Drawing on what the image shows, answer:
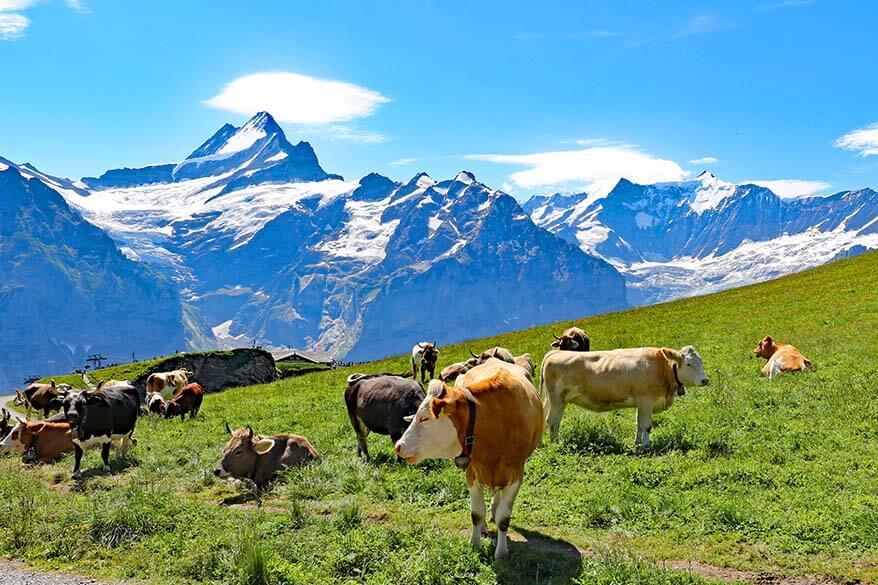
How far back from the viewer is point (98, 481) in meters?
19.0

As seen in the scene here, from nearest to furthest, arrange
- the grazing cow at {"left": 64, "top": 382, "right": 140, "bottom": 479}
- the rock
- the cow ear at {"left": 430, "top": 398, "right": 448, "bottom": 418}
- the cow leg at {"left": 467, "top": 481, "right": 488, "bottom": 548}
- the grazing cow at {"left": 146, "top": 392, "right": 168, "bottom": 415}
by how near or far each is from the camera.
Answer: the cow ear at {"left": 430, "top": 398, "right": 448, "bottom": 418}, the cow leg at {"left": 467, "top": 481, "right": 488, "bottom": 548}, the grazing cow at {"left": 64, "top": 382, "right": 140, "bottom": 479}, the grazing cow at {"left": 146, "top": 392, "right": 168, "bottom": 415}, the rock

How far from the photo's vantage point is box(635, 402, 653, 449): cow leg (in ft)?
59.7

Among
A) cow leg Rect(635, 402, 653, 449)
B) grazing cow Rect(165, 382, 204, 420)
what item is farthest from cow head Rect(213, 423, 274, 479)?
grazing cow Rect(165, 382, 204, 420)

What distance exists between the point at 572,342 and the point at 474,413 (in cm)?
1797

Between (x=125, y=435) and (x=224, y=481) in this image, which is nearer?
(x=224, y=481)

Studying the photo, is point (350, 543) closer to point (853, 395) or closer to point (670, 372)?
point (670, 372)

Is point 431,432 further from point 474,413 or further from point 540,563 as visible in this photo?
point 540,563

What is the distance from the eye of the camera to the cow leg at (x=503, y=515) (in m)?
11.2

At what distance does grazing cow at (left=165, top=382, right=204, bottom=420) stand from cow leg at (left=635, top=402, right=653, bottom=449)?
2133 centimetres

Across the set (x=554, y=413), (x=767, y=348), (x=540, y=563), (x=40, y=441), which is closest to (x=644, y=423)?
(x=554, y=413)

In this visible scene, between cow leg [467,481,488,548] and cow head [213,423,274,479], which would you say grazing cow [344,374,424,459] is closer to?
cow head [213,423,274,479]

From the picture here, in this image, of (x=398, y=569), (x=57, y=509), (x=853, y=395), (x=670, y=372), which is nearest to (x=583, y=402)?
(x=670, y=372)

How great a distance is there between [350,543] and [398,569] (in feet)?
4.62

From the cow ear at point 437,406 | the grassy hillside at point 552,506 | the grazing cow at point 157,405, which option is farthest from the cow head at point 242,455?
the grazing cow at point 157,405
